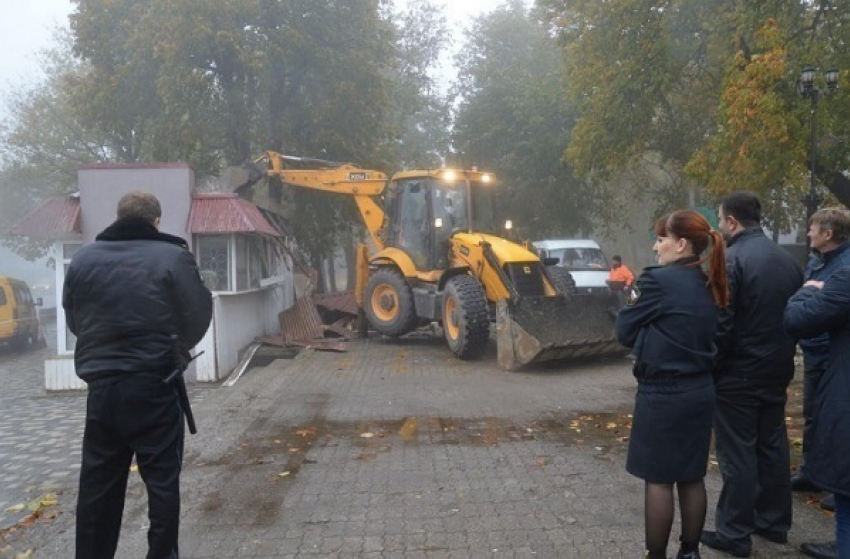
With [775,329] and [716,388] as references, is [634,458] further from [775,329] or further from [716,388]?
[775,329]

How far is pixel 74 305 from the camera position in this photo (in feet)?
12.8

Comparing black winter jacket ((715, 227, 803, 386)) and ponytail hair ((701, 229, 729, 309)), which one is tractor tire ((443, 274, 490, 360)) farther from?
ponytail hair ((701, 229, 729, 309))

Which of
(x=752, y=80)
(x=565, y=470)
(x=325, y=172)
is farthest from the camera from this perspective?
(x=325, y=172)

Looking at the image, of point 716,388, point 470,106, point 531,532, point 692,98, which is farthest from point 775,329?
point 470,106

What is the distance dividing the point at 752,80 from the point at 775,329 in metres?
9.61

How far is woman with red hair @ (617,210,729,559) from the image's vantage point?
362 cm

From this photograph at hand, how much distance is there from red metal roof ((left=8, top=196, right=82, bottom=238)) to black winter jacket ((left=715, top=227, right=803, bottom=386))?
9.62m

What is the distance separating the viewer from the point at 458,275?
11938 mm

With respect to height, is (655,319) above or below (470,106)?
below

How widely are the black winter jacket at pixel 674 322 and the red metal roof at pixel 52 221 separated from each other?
951 centimetres

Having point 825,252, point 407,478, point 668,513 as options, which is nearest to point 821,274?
point 825,252

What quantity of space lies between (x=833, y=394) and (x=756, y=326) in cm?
61

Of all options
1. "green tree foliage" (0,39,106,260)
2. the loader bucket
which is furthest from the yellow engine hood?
"green tree foliage" (0,39,106,260)

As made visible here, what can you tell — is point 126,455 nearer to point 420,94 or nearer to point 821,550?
point 821,550
